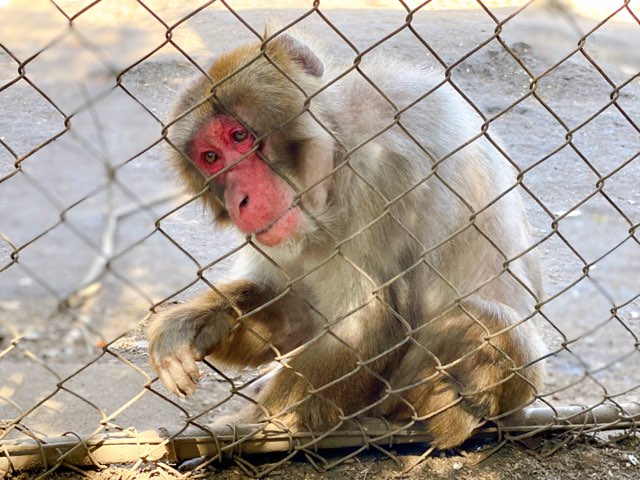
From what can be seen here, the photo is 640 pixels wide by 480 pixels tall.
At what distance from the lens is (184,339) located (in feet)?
11.3

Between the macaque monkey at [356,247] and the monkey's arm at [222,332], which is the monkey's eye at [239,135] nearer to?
the macaque monkey at [356,247]

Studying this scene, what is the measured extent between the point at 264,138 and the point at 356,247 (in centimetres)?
60

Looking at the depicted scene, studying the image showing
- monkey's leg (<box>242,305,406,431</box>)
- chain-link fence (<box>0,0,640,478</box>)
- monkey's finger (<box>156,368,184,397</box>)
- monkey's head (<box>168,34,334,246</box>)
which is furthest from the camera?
monkey's leg (<box>242,305,406,431</box>)

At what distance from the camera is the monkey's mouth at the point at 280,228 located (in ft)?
10.6

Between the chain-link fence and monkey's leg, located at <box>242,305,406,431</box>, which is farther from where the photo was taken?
monkey's leg, located at <box>242,305,406,431</box>

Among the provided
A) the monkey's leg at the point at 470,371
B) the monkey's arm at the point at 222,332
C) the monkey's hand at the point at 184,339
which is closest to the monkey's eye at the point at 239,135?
the monkey's arm at the point at 222,332

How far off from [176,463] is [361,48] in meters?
3.03

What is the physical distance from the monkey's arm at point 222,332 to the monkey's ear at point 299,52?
3.39 feet

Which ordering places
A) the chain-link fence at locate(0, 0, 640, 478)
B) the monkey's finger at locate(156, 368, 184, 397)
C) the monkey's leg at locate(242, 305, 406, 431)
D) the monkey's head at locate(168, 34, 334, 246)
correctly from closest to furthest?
the chain-link fence at locate(0, 0, 640, 478) → the monkey's head at locate(168, 34, 334, 246) → the monkey's finger at locate(156, 368, 184, 397) → the monkey's leg at locate(242, 305, 406, 431)

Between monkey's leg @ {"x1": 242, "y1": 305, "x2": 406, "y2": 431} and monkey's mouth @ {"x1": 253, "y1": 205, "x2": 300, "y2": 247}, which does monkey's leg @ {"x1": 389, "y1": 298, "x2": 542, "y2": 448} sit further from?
monkey's mouth @ {"x1": 253, "y1": 205, "x2": 300, "y2": 247}

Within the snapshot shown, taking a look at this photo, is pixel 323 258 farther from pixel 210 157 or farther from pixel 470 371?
pixel 470 371

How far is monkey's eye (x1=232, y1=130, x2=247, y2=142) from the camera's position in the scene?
3.26 meters

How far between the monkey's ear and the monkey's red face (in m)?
0.37

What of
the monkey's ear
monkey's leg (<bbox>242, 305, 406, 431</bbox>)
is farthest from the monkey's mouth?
the monkey's ear
